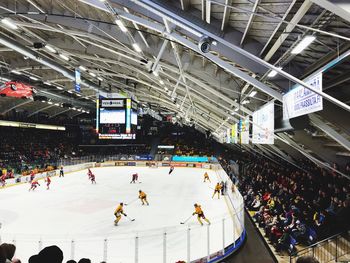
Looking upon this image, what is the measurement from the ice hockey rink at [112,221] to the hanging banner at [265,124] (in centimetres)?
309

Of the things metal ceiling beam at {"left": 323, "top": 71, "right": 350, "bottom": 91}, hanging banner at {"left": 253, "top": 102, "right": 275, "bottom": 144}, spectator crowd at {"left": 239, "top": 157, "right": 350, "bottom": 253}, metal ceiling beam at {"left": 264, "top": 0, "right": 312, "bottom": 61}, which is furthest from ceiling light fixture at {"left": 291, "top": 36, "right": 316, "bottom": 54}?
spectator crowd at {"left": 239, "top": 157, "right": 350, "bottom": 253}

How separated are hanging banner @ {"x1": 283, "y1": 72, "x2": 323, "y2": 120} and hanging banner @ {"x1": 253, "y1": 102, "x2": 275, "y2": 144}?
111 centimetres

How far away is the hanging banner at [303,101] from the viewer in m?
5.83

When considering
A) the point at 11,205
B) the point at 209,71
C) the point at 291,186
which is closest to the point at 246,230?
the point at 291,186

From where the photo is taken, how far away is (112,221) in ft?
43.8

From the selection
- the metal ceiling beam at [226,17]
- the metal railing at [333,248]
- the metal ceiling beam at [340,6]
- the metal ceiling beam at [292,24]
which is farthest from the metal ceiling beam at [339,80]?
the metal railing at [333,248]

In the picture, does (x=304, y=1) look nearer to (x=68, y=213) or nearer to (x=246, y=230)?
(x=246, y=230)

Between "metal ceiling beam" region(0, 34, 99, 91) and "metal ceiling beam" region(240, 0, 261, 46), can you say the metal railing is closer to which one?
"metal ceiling beam" region(240, 0, 261, 46)

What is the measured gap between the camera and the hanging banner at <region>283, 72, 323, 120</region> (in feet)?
19.1

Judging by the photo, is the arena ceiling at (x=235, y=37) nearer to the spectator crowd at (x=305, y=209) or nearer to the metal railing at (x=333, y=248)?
the spectator crowd at (x=305, y=209)

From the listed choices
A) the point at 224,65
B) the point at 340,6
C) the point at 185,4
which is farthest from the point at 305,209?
the point at 340,6

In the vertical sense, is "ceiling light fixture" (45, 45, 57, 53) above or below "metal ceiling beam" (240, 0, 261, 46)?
above

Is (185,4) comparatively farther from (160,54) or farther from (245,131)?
(245,131)

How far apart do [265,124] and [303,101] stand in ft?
10.1
